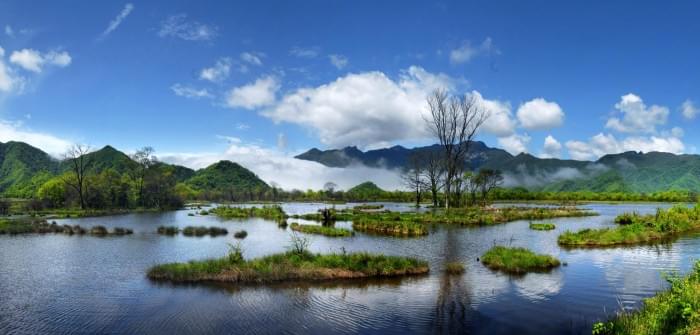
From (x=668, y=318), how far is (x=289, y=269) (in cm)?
1806

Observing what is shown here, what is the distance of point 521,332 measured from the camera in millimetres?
15914

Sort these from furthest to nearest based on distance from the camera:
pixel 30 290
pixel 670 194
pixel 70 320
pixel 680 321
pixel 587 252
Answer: pixel 670 194 < pixel 587 252 < pixel 30 290 < pixel 70 320 < pixel 680 321

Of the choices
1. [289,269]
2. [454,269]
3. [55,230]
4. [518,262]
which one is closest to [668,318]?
[454,269]

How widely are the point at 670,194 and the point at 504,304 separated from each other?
21004 cm

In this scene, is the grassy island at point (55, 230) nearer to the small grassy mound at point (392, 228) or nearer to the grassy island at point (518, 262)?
the small grassy mound at point (392, 228)

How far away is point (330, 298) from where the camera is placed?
2056cm

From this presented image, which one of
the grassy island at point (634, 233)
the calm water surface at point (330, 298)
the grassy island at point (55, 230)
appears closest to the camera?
the calm water surface at point (330, 298)

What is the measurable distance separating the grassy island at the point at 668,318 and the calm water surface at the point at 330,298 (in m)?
2.22

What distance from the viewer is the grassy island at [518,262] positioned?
27.6 metres

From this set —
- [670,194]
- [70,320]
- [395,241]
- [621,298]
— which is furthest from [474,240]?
[670,194]

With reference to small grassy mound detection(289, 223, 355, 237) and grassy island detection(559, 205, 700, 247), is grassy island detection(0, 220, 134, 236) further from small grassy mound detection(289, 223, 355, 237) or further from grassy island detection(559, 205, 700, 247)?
grassy island detection(559, 205, 700, 247)

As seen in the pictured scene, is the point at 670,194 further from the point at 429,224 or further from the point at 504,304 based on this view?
the point at 504,304

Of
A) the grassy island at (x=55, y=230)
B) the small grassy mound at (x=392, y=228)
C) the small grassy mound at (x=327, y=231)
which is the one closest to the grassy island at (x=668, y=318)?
the small grassy mound at (x=392, y=228)

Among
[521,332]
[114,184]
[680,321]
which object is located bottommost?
[521,332]
